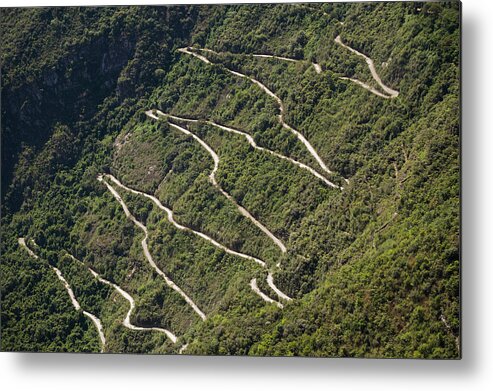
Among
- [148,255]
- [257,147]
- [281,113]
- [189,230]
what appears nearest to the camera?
[148,255]

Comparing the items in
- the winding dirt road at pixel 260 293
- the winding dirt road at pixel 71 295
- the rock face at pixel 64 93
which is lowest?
the winding dirt road at pixel 260 293

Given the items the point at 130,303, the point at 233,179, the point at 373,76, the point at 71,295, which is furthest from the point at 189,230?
the point at 373,76

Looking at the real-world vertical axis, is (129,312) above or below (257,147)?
below

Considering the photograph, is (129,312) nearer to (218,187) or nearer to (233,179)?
(218,187)

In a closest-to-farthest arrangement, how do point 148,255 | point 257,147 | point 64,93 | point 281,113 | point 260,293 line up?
point 260,293 → point 148,255 → point 257,147 → point 281,113 → point 64,93

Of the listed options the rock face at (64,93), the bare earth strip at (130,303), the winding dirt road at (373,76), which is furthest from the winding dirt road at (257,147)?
the bare earth strip at (130,303)

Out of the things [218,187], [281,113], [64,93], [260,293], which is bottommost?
[260,293]

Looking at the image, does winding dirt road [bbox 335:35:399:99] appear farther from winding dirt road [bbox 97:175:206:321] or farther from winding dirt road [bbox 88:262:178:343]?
winding dirt road [bbox 88:262:178:343]

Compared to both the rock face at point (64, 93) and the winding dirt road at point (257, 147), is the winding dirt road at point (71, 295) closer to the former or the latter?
the rock face at point (64, 93)

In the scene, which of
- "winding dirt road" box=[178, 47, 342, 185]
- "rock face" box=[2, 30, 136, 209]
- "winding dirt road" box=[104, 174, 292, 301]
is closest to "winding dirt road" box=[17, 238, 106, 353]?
"rock face" box=[2, 30, 136, 209]
